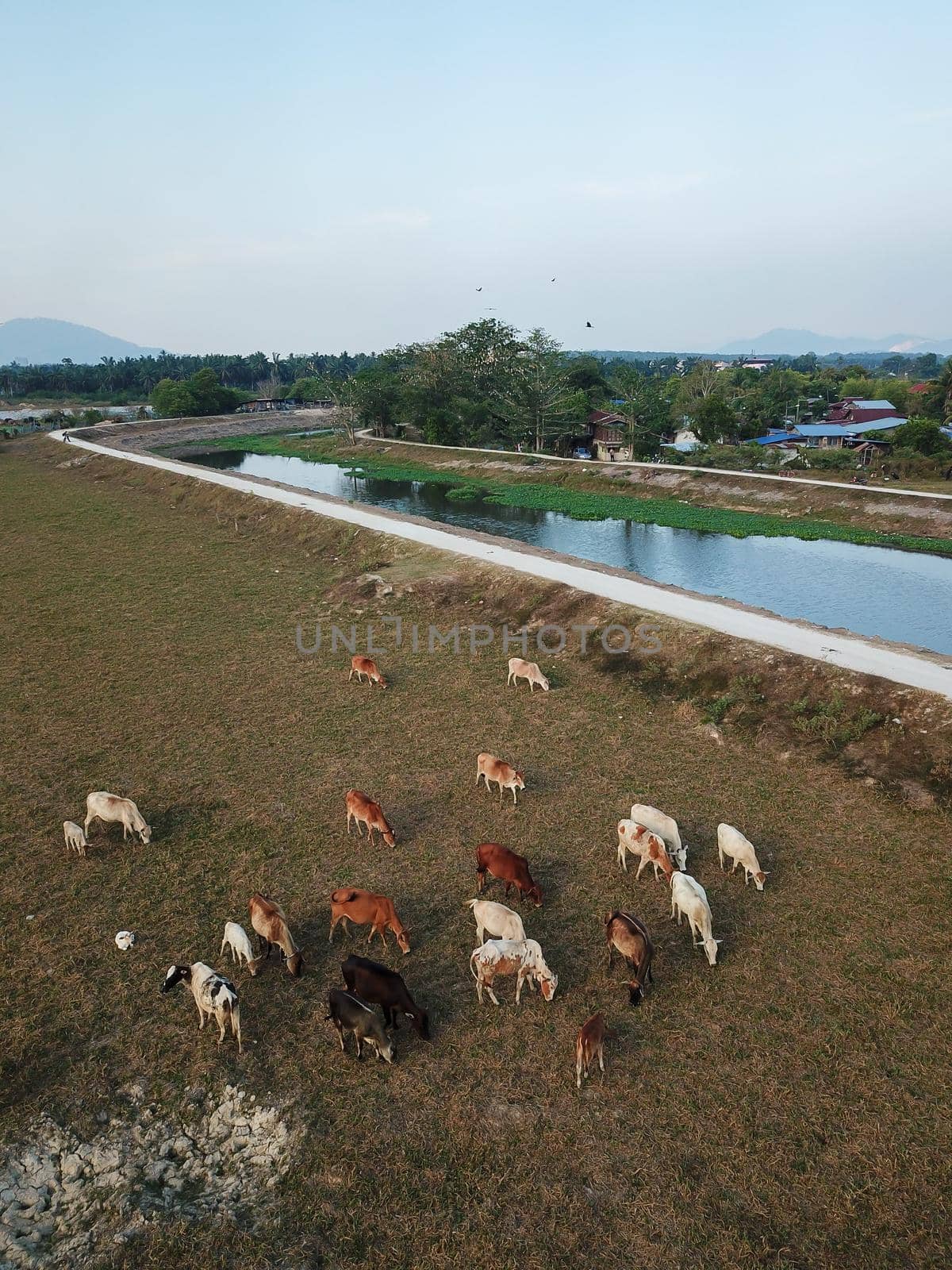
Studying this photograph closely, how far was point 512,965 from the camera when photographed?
32.9 ft

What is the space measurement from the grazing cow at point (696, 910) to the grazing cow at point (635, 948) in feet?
2.75

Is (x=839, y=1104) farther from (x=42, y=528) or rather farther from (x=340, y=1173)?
(x=42, y=528)

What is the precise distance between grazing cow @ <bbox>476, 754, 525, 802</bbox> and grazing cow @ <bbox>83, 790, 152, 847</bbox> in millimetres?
6404

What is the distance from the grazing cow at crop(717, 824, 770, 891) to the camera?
12133mm

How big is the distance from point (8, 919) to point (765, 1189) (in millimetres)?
11192

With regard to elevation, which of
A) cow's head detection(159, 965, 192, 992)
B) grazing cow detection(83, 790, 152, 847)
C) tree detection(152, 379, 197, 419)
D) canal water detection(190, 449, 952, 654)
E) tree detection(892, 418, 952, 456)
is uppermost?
tree detection(152, 379, 197, 419)

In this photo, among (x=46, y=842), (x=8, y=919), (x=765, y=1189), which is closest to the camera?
(x=765, y=1189)

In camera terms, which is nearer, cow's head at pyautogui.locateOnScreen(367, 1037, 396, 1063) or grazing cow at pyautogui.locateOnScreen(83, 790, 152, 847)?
cow's head at pyautogui.locateOnScreen(367, 1037, 396, 1063)

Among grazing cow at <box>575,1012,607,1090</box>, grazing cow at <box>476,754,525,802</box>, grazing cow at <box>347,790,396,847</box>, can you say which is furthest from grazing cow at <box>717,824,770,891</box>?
grazing cow at <box>347,790,396,847</box>

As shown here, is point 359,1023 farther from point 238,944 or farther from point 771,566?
point 771,566

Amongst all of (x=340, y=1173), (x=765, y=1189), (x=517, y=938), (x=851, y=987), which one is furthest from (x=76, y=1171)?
(x=851, y=987)

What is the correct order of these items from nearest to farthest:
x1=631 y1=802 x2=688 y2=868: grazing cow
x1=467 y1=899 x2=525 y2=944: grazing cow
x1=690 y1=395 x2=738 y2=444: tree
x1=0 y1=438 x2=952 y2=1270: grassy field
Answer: x1=0 y1=438 x2=952 y2=1270: grassy field
x1=467 y1=899 x2=525 y2=944: grazing cow
x1=631 y1=802 x2=688 y2=868: grazing cow
x1=690 y1=395 x2=738 y2=444: tree

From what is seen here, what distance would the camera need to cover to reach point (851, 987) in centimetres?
1018

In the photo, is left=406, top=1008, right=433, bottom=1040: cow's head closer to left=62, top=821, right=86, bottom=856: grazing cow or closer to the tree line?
left=62, top=821, right=86, bottom=856: grazing cow
